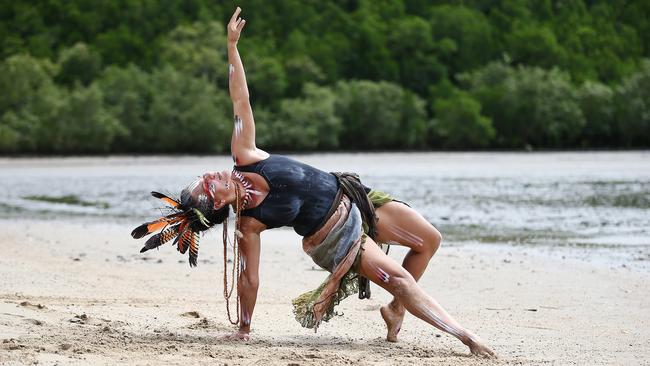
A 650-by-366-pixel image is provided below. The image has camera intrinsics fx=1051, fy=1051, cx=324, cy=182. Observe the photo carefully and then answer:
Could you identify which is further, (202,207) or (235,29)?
(235,29)

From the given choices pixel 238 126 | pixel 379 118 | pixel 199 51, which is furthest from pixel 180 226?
pixel 199 51

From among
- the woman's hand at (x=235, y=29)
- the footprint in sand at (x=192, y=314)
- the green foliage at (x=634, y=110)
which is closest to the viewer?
the woman's hand at (x=235, y=29)

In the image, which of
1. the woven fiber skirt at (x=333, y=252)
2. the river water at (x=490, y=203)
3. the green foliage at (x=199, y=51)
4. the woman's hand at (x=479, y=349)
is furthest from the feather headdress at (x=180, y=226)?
the green foliage at (x=199, y=51)

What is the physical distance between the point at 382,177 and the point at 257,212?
103ft

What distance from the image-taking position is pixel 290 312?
8617mm

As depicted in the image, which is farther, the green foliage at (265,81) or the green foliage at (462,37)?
the green foliage at (462,37)

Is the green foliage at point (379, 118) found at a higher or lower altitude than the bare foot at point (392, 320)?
higher

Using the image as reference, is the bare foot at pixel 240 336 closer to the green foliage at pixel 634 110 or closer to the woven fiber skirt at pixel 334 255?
the woven fiber skirt at pixel 334 255

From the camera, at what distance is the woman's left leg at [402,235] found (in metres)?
7.14

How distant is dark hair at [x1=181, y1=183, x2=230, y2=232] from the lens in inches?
272

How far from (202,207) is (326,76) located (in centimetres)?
9396

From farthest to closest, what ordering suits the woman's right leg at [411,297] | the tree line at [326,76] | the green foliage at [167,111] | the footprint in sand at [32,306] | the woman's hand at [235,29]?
the tree line at [326,76]
the green foliage at [167,111]
the footprint in sand at [32,306]
the woman's hand at [235,29]
the woman's right leg at [411,297]

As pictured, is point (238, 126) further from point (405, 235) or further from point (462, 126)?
point (462, 126)

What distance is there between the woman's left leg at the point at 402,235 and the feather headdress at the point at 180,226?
1.19 meters
